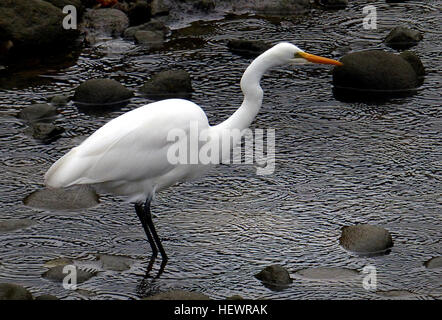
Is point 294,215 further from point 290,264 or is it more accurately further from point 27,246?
point 27,246

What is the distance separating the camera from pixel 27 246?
605 cm

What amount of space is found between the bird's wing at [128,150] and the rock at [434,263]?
67.5 inches

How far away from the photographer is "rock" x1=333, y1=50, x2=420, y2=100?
8625mm

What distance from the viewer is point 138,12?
11.1m

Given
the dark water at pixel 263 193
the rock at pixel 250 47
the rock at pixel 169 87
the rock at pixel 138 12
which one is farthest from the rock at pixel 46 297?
the rock at pixel 138 12

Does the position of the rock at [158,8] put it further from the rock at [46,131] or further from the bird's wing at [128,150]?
the bird's wing at [128,150]

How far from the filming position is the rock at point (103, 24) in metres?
10.7

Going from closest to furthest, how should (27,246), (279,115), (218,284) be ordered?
(218,284) < (27,246) < (279,115)

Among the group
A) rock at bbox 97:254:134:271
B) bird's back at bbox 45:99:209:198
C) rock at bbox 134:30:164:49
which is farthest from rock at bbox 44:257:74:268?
rock at bbox 134:30:164:49

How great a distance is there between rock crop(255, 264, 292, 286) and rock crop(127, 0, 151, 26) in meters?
6.20

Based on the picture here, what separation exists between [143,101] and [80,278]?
3.32 meters

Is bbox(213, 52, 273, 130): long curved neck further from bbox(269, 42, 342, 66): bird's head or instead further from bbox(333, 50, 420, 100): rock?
bbox(333, 50, 420, 100): rock

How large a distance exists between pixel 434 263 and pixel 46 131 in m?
3.75
